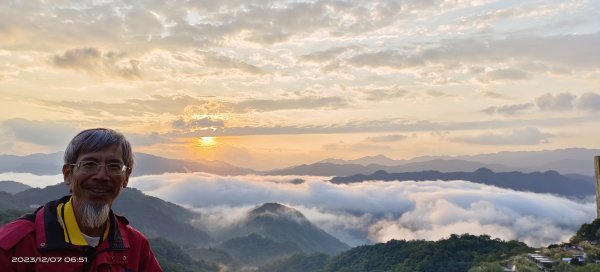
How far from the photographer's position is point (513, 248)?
332ft

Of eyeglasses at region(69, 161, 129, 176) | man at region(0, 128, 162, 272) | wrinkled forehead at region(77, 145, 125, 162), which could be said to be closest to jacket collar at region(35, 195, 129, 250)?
man at region(0, 128, 162, 272)

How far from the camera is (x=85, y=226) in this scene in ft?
15.1

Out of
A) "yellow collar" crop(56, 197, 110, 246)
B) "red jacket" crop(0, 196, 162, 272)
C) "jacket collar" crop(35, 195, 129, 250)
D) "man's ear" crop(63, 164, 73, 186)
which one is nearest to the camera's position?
"red jacket" crop(0, 196, 162, 272)

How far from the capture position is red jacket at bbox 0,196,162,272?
4.04 metres

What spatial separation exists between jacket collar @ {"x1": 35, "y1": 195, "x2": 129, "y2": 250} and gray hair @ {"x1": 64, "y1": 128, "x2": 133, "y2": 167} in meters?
0.47

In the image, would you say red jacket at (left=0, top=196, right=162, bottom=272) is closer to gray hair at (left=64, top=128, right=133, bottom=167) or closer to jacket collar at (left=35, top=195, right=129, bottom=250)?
jacket collar at (left=35, top=195, right=129, bottom=250)

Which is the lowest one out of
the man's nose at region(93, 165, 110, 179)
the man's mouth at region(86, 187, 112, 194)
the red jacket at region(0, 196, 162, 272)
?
the red jacket at region(0, 196, 162, 272)

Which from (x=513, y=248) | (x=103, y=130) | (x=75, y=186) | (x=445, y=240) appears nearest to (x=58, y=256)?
(x=75, y=186)

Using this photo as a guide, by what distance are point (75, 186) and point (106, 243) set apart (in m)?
0.67

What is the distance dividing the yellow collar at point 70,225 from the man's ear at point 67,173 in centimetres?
27

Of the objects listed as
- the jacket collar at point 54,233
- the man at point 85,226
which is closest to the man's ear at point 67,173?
the man at point 85,226

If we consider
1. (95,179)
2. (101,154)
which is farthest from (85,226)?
(101,154)

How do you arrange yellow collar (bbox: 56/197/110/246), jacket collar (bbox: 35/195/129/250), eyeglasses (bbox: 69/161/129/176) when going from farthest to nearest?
eyeglasses (bbox: 69/161/129/176)
yellow collar (bbox: 56/197/110/246)
jacket collar (bbox: 35/195/129/250)

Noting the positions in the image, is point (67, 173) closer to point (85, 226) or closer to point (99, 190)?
point (99, 190)
